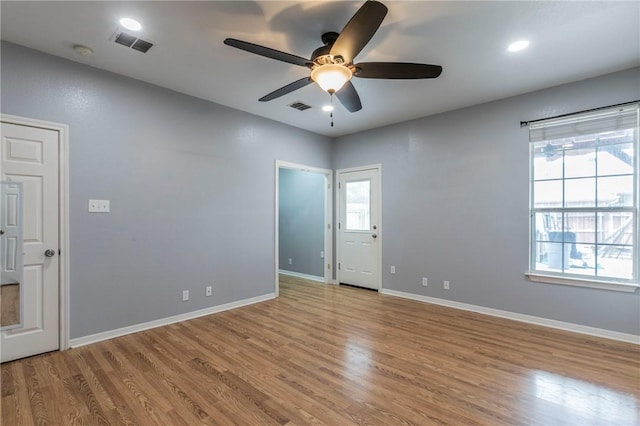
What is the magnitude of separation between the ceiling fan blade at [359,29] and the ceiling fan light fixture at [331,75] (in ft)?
0.27

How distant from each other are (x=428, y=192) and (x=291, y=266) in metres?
3.36

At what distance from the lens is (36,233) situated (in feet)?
8.99

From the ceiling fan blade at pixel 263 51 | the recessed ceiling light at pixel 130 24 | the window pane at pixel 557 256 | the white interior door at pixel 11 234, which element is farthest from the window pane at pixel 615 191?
the white interior door at pixel 11 234

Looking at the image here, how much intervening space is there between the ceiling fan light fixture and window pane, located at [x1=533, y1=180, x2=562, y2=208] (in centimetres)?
282

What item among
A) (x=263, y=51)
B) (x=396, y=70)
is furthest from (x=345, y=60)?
(x=263, y=51)

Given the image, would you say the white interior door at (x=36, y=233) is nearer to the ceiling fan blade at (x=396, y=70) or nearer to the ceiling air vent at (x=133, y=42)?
the ceiling air vent at (x=133, y=42)

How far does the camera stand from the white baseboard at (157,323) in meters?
2.96

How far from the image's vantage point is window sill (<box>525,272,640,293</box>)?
3027 millimetres

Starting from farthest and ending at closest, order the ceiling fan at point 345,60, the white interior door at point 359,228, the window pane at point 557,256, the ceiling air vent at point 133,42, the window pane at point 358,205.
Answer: the window pane at point 358,205 < the white interior door at point 359,228 < the window pane at point 557,256 < the ceiling air vent at point 133,42 < the ceiling fan at point 345,60

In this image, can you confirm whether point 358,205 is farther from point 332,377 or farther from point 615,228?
point 332,377

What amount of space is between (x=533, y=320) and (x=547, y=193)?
151cm

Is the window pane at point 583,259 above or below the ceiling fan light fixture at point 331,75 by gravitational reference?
below

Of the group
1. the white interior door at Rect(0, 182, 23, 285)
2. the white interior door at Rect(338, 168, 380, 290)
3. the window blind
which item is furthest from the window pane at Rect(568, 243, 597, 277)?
the white interior door at Rect(0, 182, 23, 285)

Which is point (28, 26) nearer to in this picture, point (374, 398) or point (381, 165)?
point (374, 398)
